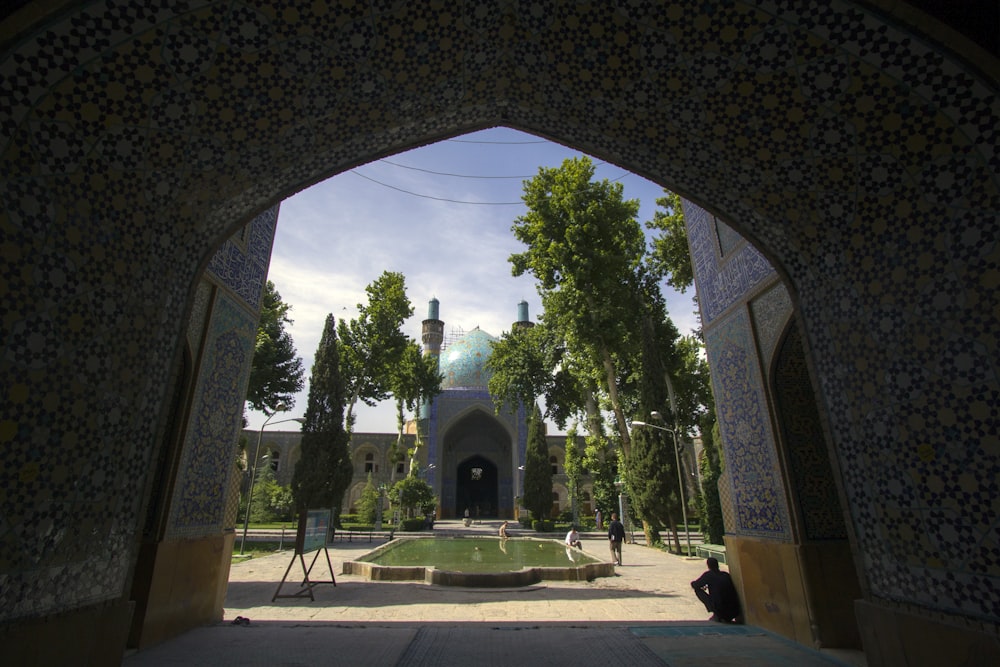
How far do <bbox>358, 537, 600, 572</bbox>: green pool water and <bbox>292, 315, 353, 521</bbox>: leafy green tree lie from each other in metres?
3.43

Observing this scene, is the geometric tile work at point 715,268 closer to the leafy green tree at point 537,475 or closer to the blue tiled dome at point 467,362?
the leafy green tree at point 537,475

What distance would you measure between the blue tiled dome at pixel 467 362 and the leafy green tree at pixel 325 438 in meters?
10.0

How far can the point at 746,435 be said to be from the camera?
4.33m

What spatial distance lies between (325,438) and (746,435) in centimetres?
1374

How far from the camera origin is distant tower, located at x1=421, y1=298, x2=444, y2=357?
29703 mm

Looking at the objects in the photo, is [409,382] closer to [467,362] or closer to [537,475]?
[537,475]

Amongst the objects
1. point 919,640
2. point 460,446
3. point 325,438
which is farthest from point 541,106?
point 460,446

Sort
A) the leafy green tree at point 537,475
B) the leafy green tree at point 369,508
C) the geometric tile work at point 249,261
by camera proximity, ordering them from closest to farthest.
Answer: the geometric tile work at point 249,261
the leafy green tree at point 369,508
the leafy green tree at point 537,475

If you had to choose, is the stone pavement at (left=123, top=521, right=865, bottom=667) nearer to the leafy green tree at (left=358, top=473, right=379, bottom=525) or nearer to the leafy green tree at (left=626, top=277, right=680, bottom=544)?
the leafy green tree at (left=626, top=277, right=680, bottom=544)

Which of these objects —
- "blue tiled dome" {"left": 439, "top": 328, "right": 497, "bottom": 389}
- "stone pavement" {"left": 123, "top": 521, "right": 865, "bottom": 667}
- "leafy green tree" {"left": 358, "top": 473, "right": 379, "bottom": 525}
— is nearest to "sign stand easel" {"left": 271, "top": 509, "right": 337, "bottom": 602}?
"stone pavement" {"left": 123, "top": 521, "right": 865, "bottom": 667}

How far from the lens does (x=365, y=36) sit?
2.64m

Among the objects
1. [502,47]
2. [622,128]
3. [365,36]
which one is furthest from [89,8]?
[622,128]

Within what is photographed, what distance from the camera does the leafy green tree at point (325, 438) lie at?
607 inches

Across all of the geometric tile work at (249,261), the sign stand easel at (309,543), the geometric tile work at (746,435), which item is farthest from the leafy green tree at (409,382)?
the geometric tile work at (746,435)
